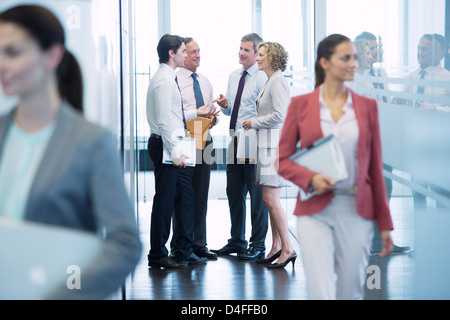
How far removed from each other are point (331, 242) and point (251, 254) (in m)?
2.92

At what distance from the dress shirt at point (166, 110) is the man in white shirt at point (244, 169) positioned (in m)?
0.63

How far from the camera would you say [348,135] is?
2.81 m

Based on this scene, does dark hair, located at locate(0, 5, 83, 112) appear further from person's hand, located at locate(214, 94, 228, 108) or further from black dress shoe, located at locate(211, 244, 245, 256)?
black dress shoe, located at locate(211, 244, 245, 256)

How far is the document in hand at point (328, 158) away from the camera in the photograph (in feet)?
8.89

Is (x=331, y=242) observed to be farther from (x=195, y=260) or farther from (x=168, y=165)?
(x=195, y=260)

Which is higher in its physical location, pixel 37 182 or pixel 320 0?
pixel 320 0

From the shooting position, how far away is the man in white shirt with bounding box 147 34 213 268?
16.6 ft

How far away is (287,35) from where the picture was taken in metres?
8.23

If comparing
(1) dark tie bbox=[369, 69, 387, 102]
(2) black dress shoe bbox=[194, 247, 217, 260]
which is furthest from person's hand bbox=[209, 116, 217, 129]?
(1) dark tie bbox=[369, 69, 387, 102]

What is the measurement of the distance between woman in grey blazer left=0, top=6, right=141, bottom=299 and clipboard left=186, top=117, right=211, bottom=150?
3890 millimetres

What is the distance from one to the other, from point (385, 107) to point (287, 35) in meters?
4.07

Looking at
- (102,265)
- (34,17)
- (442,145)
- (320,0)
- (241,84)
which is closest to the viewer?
(102,265)
